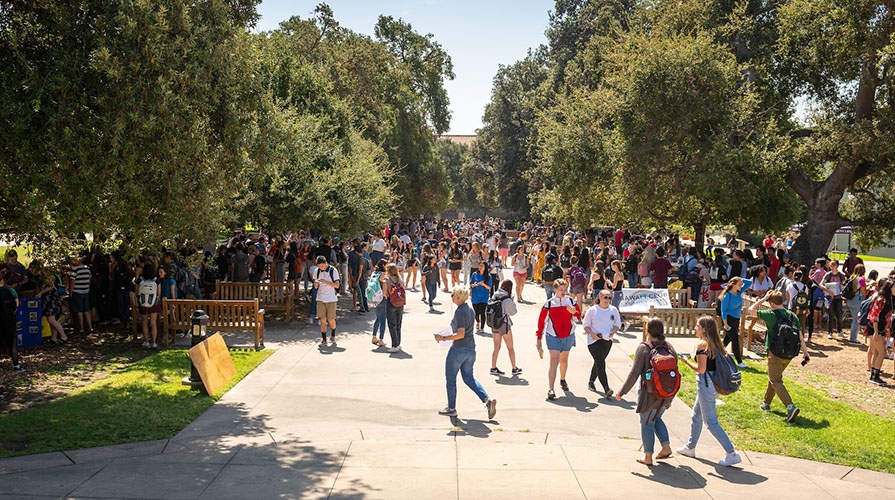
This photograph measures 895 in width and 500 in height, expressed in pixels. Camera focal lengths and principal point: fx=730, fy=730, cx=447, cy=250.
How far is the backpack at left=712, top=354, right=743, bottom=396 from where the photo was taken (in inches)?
309

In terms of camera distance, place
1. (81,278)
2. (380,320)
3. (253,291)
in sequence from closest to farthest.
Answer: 1. (380,320)
2. (81,278)
3. (253,291)

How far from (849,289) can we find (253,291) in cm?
1301

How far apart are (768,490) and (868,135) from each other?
52.2ft

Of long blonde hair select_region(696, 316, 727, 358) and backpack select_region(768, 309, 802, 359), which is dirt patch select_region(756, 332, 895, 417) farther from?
long blonde hair select_region(696, 316, 727, 358)

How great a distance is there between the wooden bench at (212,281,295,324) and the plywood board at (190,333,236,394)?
5.22 meters

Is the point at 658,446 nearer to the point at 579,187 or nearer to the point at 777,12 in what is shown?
the point at 579,187

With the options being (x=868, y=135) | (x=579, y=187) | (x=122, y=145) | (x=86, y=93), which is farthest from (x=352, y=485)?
(x=579, y=187)

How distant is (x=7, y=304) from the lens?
1109 centimetres

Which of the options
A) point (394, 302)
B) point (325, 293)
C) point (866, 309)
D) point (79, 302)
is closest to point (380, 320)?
point (394, 302)

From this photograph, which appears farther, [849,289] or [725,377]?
[849,289]

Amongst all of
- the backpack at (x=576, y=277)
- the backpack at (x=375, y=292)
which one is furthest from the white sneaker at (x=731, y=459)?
the backpack at (x=576, y=277)

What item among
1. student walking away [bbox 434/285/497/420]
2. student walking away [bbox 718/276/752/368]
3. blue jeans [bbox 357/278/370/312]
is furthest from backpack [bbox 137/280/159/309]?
student walking away [bbox 718/276/752/368]

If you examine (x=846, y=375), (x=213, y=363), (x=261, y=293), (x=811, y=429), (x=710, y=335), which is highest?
(x=261, y=293)

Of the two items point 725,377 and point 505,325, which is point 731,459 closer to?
point 725,377
